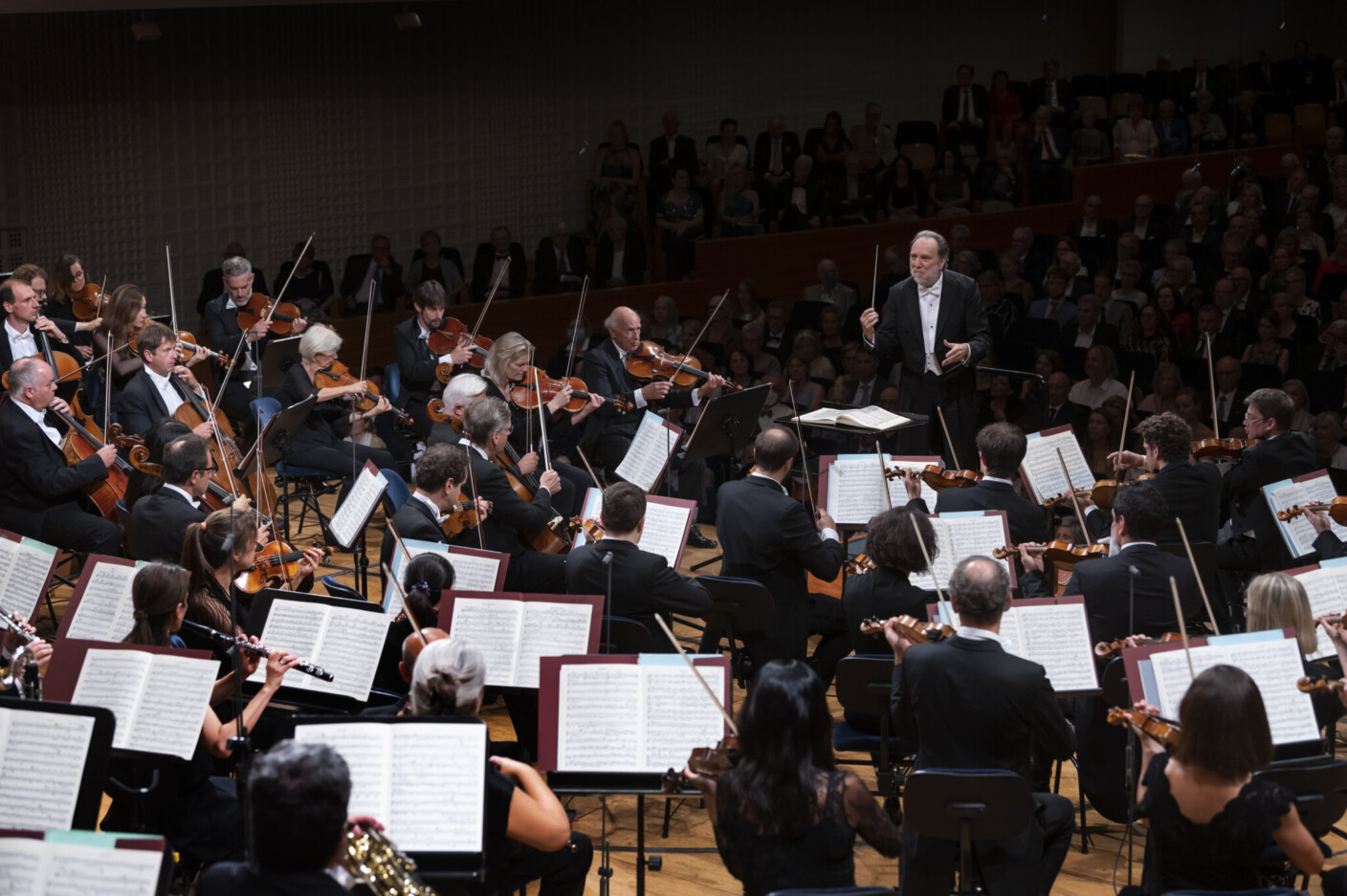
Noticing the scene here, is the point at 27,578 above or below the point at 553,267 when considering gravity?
below

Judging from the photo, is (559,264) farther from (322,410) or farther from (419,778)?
(419,778)

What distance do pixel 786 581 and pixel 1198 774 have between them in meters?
2.27

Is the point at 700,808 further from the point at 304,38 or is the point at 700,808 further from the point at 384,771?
the point at 304,38

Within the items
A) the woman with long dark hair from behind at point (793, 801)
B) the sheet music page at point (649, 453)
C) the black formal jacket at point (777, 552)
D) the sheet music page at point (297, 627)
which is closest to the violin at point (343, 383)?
the sheet music page at point (649, 453)

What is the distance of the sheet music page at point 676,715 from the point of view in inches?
138

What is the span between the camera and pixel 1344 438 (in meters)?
7.04

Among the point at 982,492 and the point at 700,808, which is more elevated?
the point at 982,492

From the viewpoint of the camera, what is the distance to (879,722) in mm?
4422

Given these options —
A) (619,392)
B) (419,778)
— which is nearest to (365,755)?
(419,778)

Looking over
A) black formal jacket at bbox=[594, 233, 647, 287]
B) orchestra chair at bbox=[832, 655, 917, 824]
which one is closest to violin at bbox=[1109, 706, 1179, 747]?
orchestra chair at bbox=[832, 655, 917, 824]

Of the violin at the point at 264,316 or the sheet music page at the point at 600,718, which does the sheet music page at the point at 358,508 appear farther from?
the violin at the point at 264,316

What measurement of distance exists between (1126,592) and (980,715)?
117cm

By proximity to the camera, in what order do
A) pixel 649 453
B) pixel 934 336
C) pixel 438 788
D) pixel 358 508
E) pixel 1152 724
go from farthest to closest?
pixel 934 336, pixel 649 453, pixel 358 508, pixel 1152 724, pixel 438 788

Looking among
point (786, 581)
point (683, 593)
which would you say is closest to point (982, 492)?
point (786, 581)
